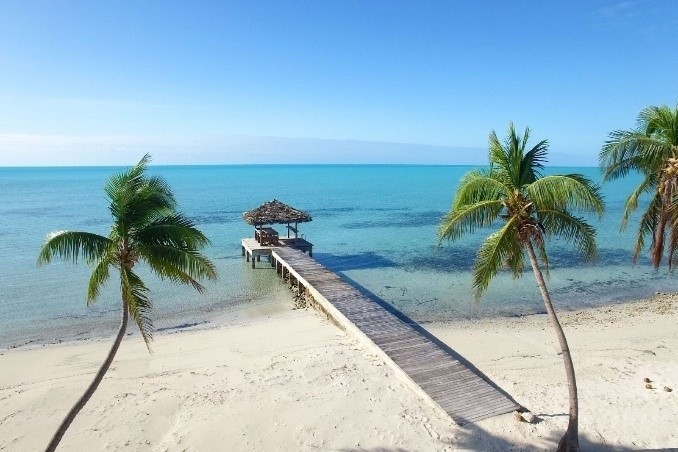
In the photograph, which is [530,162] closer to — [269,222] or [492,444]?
[492,444]

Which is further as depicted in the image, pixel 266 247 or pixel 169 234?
pixel 266 247

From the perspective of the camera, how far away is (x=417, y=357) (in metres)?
11.8

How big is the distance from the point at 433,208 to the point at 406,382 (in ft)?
159

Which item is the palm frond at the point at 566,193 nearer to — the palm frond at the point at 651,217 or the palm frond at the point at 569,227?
the palm frond at the point at 569,227

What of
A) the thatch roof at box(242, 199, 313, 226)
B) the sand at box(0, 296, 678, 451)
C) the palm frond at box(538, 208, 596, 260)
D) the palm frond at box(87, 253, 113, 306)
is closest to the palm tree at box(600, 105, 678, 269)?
the palm frond at box(538, 208, 596, 260)

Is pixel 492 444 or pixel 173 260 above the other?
pixel 173 260

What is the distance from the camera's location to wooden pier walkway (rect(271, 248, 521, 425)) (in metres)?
9.73

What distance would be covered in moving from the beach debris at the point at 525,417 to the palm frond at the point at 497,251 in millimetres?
2927

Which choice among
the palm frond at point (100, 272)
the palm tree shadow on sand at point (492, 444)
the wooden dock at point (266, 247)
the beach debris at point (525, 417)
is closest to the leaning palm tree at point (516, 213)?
the palm tree shadow on sand at point (492, 444)

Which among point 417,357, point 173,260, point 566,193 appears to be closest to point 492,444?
point 417,357

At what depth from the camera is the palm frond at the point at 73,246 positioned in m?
7.27

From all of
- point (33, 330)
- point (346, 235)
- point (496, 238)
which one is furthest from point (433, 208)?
point (496, 238)

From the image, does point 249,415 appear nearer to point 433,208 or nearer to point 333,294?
point 333,294

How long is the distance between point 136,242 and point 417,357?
7279mm
